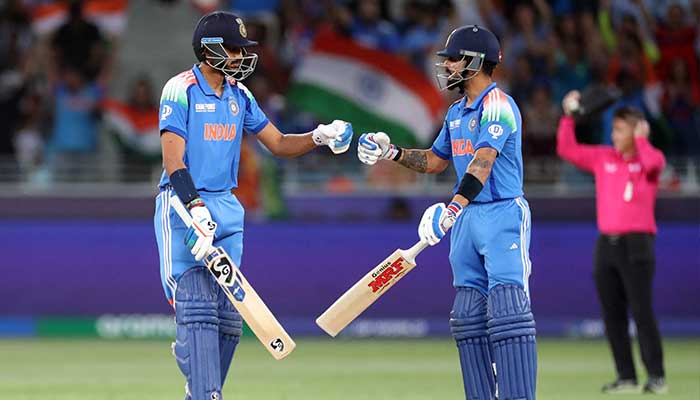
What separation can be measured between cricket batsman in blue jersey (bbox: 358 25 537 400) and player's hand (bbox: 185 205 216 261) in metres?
1.03

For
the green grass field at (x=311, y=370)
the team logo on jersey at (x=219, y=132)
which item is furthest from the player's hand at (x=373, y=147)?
the green grass field at (x=311, y=370)

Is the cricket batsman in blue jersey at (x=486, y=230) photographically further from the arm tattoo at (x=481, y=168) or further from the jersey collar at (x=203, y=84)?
the jersey collar at (x=203, y=84)

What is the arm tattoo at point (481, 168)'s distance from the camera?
6.71 m

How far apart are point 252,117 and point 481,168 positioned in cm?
129

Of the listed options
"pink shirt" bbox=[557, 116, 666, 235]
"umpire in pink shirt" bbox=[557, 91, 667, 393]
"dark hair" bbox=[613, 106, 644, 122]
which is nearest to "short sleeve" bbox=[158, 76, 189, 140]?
"umpire in pink shirt" bbox=[557, 91, 667, 393]

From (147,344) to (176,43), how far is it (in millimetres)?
3672

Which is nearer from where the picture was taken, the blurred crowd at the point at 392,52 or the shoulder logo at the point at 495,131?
the shoulder logo at the point at 495,131

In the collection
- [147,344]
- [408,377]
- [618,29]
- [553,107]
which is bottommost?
[408,377]

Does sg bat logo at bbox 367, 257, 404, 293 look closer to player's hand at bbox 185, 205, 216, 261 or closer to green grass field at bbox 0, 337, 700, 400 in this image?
player's hand at bbox 185, 205, 216, 261

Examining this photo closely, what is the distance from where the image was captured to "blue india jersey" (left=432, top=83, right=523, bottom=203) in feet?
22.3

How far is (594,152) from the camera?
1038cm

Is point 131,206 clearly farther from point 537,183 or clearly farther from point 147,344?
point 537,183

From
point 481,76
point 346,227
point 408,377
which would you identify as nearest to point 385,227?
point 346,227

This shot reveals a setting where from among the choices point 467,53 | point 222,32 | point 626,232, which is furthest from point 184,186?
point 626,232
